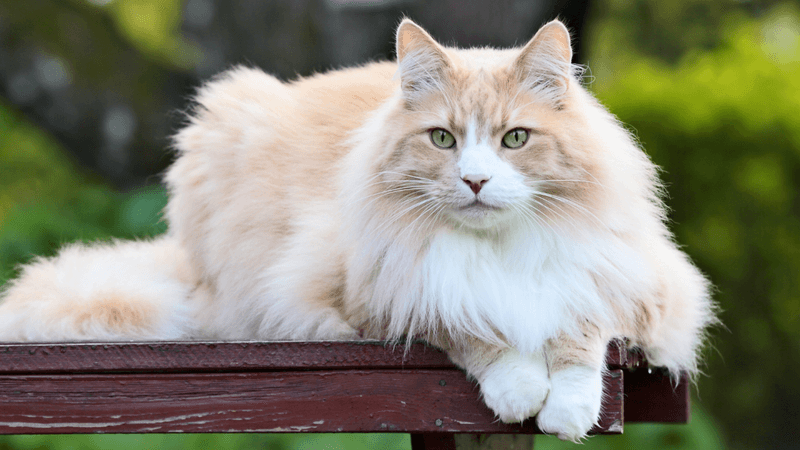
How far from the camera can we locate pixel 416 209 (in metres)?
1.71

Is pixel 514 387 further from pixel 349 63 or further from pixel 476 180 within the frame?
pixel 349 63

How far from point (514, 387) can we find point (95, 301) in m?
1.14

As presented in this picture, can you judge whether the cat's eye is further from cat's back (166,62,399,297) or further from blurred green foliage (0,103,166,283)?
blurred green foliage (0,103,166,283)

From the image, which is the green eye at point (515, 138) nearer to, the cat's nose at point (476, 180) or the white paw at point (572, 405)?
the cat's nose at point (476, 180)

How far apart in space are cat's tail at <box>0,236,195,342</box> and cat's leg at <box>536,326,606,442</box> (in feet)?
3.46

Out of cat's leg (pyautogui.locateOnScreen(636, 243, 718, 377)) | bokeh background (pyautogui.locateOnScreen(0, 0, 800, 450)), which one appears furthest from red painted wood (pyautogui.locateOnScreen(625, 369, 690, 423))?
bokeh background (pyautogui.locateOnScreen(0, 0, 800, 450))

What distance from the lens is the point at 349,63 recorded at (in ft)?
12.7

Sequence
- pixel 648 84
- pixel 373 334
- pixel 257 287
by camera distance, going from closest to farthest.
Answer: pixel 373 334
pixel 257 287
pixel 648 84

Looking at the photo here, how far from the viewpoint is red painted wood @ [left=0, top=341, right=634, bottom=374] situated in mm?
1662

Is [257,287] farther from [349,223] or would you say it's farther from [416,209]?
[416,209]

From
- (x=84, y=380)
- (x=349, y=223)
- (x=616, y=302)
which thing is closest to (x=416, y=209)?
(x=349, y=223)

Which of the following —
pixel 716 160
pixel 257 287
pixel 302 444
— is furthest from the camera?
pixel 716 160

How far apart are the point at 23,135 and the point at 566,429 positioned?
3.84 m

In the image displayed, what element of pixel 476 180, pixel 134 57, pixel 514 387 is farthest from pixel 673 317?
pixel 134 57
